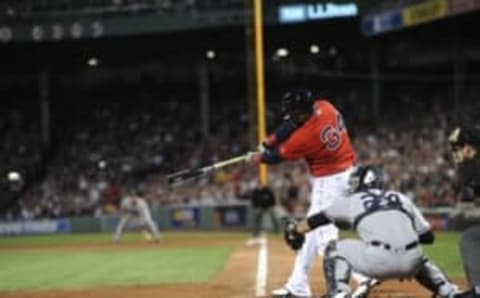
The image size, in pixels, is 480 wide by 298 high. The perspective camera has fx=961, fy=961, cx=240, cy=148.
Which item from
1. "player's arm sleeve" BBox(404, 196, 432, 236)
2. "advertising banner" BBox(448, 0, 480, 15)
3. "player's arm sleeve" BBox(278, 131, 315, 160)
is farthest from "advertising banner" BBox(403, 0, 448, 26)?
"player's arm sleeve" BBox(404, 196, 432, 236)

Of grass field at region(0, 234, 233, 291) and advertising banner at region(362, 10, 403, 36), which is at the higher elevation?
advertising banner at region(362, 10, 403, 36)

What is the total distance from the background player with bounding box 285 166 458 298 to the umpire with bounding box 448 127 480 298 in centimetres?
23

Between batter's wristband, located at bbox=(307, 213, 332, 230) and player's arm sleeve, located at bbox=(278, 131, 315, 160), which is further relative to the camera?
player's arm sleeve, located at bbox=(278, 131, 315, 160)

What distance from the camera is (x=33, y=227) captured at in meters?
33.7

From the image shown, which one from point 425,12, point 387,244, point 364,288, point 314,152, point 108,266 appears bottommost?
point 108,266

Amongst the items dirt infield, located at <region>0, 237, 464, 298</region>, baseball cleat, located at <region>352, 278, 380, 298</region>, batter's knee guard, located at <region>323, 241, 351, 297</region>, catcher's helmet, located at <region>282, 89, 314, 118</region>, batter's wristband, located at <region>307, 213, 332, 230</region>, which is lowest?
dirt infield, located at <region>0, 237, 464, 298</region>

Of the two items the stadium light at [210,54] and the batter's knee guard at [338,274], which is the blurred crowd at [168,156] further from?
the batter's knee guard at [338,274]

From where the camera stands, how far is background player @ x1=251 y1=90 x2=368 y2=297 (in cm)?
891

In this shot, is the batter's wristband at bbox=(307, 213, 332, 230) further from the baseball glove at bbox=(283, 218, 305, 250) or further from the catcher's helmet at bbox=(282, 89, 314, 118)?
the catcher's helmet at bbox=(282, 89, 314, 118)

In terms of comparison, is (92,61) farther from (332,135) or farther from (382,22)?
(332,135)

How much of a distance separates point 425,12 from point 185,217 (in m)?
10.2

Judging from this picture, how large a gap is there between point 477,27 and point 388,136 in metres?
5.54

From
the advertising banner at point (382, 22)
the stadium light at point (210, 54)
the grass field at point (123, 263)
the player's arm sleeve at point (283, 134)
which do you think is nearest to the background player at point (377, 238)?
the player's arm sleeve at point (283, 134)

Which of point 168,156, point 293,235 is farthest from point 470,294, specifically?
point 168,156
